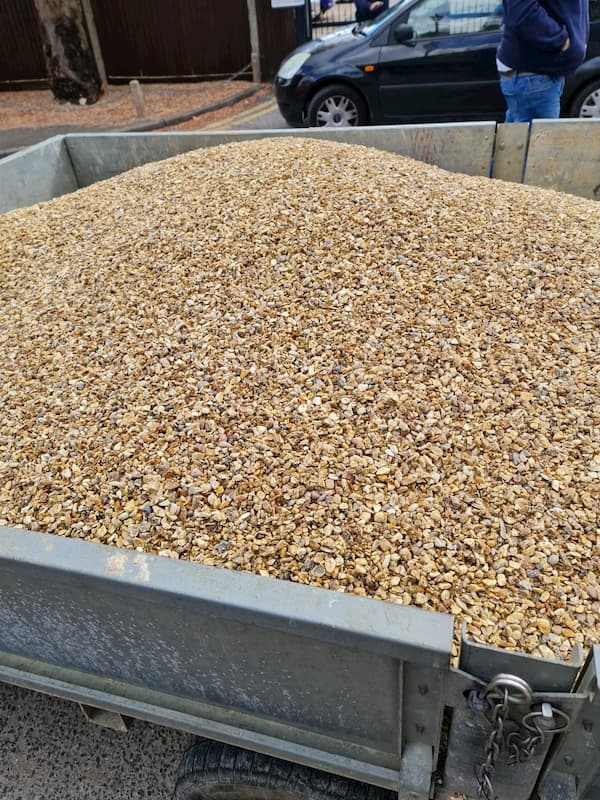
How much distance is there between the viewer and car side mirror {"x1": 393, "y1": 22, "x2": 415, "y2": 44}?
24.6ft

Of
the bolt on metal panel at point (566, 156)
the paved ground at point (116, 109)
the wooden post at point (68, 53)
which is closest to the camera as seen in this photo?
the bolt on metal panel at point (566, 156)

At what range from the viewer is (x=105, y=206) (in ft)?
13.5

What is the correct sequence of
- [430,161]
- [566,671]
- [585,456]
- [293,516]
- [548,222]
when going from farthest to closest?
[430,161]
[548,222]
[585,456]
[293,516]
[566,671]

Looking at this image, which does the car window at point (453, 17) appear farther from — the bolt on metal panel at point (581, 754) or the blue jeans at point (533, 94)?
the bolt on metal panel at point (581, 754)

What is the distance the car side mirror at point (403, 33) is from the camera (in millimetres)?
7512

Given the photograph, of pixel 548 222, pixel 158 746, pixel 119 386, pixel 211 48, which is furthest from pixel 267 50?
pixel 158 746

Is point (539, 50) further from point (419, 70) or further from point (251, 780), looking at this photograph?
point (251, 780)

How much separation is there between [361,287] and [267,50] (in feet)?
41.8

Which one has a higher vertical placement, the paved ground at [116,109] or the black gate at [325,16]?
the black gate at [325,16]

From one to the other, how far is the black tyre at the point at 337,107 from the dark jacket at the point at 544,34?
3.09 metres

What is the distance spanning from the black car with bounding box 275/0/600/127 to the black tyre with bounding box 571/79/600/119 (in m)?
0.01

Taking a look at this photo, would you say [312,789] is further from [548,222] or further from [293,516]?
[548,222]

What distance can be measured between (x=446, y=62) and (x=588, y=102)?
1638 millimetres

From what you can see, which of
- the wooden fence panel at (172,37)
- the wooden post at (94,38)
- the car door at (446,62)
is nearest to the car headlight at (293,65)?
the car door at (446,62)
